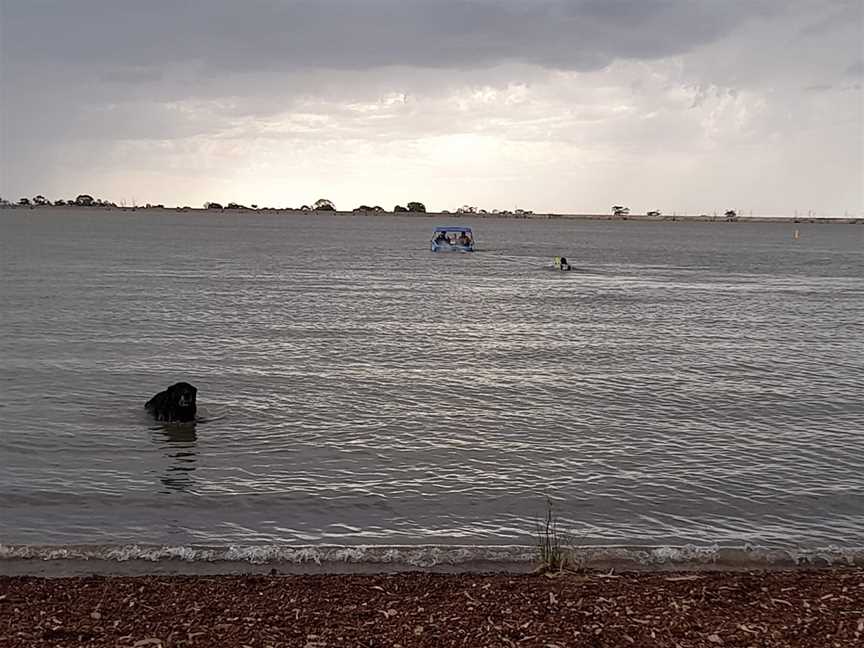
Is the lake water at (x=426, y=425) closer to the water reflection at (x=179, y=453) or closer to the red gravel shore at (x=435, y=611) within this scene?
the water reflection at (x=179, y=453)

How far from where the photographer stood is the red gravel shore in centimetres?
642

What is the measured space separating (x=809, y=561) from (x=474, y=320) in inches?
1048

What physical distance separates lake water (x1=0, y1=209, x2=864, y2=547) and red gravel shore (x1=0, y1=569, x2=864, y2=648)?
273 cm

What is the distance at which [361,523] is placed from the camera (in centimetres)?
1102

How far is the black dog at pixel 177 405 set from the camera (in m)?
16.3

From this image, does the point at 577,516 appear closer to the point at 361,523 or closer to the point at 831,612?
Result: the point at 361,523

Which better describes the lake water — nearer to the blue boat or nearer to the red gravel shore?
the red gravel shore

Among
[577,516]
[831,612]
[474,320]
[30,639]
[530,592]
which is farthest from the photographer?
[474,320]

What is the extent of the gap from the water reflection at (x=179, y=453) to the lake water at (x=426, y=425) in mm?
57

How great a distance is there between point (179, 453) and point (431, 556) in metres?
6.85

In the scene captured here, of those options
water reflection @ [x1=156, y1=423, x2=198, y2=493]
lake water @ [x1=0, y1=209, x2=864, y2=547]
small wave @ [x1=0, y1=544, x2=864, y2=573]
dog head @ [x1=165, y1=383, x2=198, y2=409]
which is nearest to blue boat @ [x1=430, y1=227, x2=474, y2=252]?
lake water @ [x1=0, y1=209, x2=864, y2=547]

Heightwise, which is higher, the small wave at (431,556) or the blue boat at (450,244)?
the blue boat at (450,244)

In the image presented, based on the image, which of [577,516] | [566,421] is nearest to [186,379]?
[566,421]

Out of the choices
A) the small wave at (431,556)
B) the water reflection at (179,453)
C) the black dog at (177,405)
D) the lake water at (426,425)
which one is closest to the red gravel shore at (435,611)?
the small wave at (431,556)
